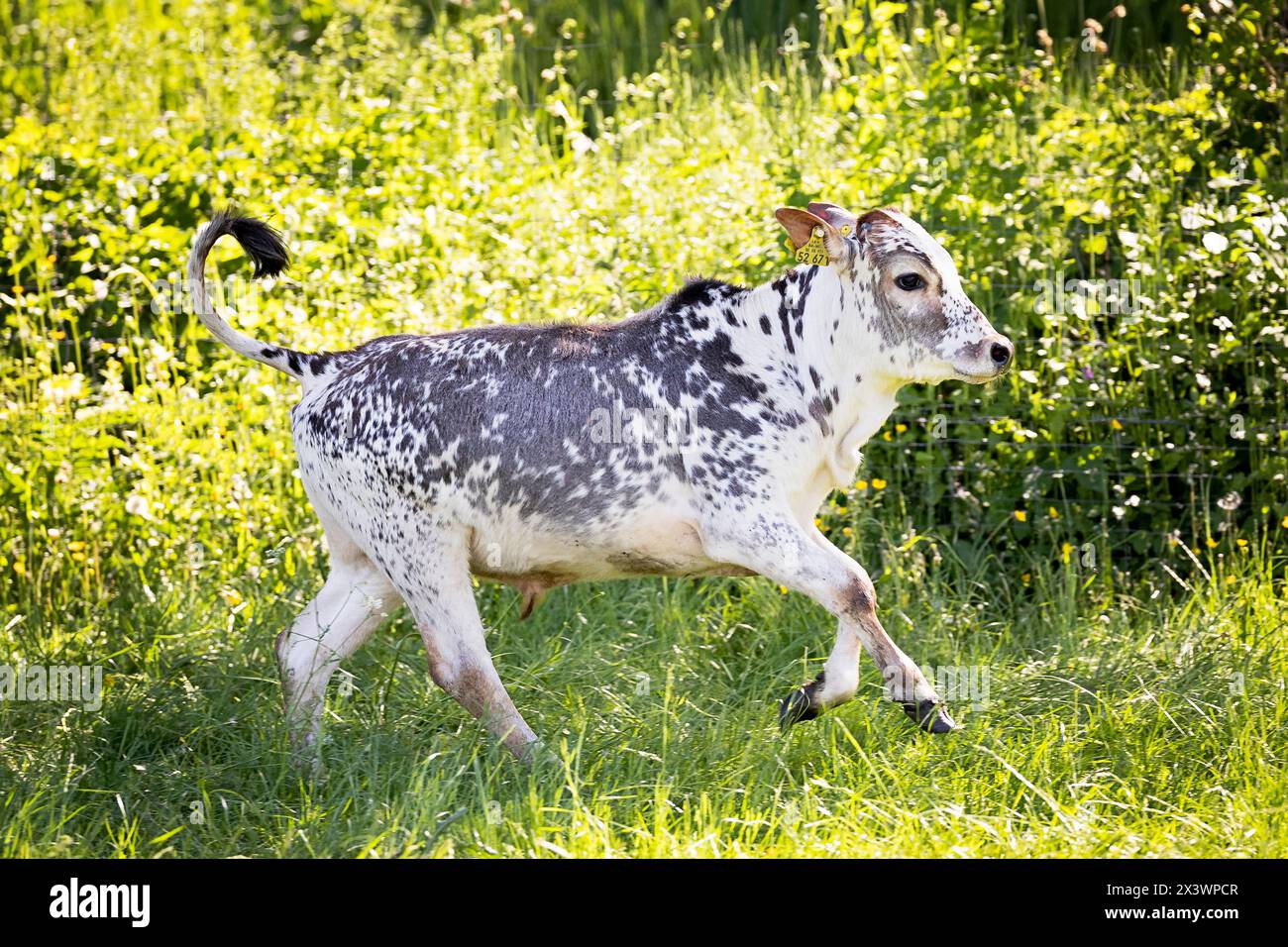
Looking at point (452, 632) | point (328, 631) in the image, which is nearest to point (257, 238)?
point (328, 631)

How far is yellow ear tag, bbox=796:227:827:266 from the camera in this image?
4574mm

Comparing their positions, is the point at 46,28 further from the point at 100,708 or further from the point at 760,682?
the point at 760,682

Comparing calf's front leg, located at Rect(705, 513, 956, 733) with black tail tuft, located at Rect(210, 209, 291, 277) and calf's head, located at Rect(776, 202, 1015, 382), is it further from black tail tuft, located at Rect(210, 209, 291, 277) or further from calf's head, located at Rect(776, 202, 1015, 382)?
black tail tuft, located at Rect(210, 209, 291, 277)

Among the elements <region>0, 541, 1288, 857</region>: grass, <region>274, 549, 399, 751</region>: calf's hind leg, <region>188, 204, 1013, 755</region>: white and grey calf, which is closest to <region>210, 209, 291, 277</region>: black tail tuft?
<region>188, 204, 1013, 755</region>: white and grey calf

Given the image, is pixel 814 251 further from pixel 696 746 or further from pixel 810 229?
pixel 696 746

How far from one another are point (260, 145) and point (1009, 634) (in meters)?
4.21

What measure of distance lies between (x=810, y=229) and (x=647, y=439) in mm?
781

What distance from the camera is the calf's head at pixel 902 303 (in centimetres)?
449

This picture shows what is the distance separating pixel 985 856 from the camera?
13.2 ft

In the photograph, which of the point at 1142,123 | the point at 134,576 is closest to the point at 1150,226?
the point at 1142,123

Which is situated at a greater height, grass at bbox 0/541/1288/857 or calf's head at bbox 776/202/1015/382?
calf's head at bbox 776/202/1015/382

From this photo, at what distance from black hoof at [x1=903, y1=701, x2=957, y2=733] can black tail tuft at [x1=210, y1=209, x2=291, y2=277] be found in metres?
2.35

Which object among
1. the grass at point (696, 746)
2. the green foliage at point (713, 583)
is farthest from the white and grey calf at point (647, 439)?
the green foliage at point (713, 583)

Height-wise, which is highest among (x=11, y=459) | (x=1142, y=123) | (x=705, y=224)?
(x=1142, y=123)
